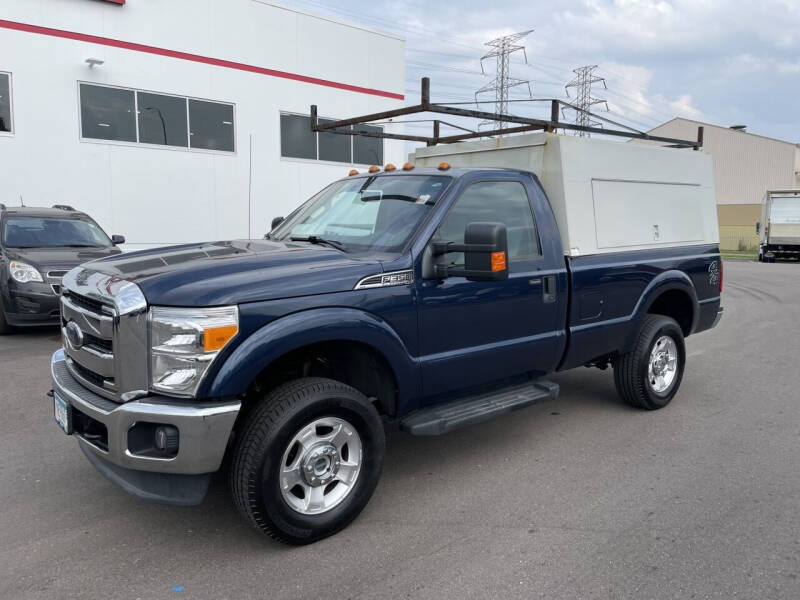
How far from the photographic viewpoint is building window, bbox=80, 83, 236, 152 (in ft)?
45.7

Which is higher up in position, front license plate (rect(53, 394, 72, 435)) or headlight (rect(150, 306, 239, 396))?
headlight (rect(150, 306, 239, 396))

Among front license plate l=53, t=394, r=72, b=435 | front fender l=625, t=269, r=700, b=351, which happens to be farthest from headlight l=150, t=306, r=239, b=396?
front fender l=625, t=269, r=700, b=351

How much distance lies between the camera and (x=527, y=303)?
4387 millimetres

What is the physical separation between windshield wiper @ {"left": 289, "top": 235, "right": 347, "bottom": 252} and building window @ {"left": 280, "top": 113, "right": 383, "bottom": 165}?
12.4m

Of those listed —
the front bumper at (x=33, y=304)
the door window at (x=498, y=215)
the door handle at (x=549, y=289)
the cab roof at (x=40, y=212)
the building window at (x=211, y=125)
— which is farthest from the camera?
the building window at (x=211, y=125)

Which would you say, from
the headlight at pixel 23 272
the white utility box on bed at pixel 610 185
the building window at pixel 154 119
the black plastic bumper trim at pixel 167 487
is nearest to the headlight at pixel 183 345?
the black plastic bumper trim at pixel 167 487

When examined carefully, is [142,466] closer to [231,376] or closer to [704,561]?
[231,376]

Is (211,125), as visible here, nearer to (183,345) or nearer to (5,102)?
(5,102)

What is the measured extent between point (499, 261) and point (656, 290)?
2.44 m

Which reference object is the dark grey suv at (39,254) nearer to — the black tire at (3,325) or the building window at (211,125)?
the black tire at (3,325)

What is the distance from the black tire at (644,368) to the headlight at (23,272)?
23.1ft

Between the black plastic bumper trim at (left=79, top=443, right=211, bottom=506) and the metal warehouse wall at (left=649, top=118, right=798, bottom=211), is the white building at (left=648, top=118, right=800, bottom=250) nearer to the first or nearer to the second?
the metal warehouse wall at (left=649, top=118, right=798, bottom=211)

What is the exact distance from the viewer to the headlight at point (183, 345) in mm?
3002

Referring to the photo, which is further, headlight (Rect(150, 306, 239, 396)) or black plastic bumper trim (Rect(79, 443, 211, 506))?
black plastic bumper trim (Rect(79, 443, 211, 506))
